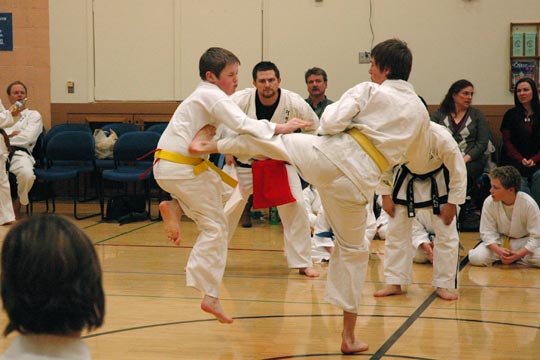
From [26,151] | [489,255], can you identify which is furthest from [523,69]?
[26,151]

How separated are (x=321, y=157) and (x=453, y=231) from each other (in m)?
2.06

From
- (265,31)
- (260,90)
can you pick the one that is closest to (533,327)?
(260,90)

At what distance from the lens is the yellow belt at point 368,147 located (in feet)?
13.1

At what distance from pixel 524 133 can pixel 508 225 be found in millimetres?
2499

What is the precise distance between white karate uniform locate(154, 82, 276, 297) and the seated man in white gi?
313cm

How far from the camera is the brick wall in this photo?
462 inches

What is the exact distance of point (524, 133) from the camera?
29.5 feet

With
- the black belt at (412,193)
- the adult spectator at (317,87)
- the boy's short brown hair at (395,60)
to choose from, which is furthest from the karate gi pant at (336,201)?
the adult spectator at (317,87)

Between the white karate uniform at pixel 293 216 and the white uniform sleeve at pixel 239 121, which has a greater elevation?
the white uniform sleeve at pixel 239 121

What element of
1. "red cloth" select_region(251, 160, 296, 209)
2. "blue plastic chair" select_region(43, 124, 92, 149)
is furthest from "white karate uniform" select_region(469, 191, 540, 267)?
"blue plastic chair" select_region(43, 124, 92, 149)

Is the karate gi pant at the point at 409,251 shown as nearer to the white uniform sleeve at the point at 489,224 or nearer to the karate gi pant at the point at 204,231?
the white uniform sleeve at the point at 489,224

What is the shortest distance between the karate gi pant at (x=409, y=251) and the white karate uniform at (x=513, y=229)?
4.49 ft

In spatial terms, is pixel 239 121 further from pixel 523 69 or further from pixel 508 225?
pixel 523 69

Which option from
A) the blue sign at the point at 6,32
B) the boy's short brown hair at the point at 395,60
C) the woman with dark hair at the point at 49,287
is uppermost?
the blue sign at the point at 6,32
